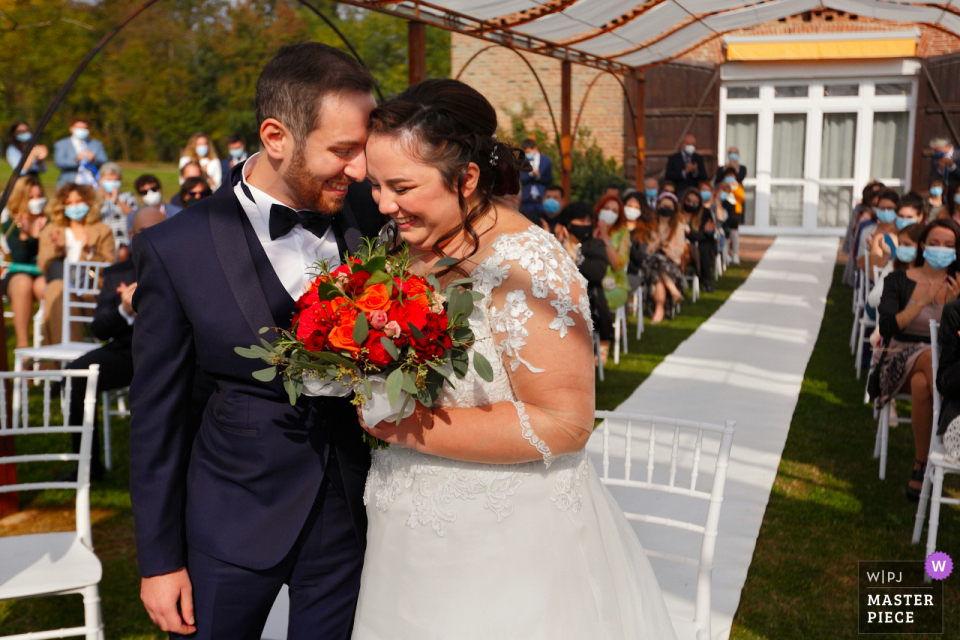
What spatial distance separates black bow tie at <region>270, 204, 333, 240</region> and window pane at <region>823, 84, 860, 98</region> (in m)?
20.1

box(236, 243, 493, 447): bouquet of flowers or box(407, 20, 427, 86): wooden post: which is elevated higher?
box(407, 20, 427, 86): wooden post

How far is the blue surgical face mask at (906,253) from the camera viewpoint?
6141 millimetres

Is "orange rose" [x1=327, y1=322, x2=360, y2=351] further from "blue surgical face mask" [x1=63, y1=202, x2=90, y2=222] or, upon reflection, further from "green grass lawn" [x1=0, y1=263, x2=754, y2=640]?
"blue surgical face mask" [x1=63, y1=202, x2=90, y2=222]

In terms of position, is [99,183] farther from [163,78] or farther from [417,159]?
[163,78]

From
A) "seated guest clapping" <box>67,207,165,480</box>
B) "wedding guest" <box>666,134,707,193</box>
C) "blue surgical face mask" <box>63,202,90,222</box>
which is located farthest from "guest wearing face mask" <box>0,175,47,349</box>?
"wedding guest" <box>666,134,707,193</box>

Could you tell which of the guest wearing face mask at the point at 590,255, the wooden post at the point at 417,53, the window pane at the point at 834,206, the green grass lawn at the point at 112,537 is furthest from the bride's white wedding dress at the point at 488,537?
the window pane at the point at 834,206

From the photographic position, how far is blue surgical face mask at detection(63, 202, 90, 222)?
764 centimetres

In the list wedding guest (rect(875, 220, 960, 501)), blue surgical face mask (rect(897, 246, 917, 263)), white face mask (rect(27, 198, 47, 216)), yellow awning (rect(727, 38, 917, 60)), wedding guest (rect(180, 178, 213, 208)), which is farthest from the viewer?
yellow awning (rect(727, 38, 917, 60))

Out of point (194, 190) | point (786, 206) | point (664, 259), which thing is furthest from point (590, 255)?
point (786, 206)

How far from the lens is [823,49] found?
1869cm

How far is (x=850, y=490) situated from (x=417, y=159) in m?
Answer: 4.42

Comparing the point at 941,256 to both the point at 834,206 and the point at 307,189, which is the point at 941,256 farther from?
the point at 834,206

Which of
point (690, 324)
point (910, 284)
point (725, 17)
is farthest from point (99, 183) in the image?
point (910, 284)

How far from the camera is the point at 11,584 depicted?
2.81m
